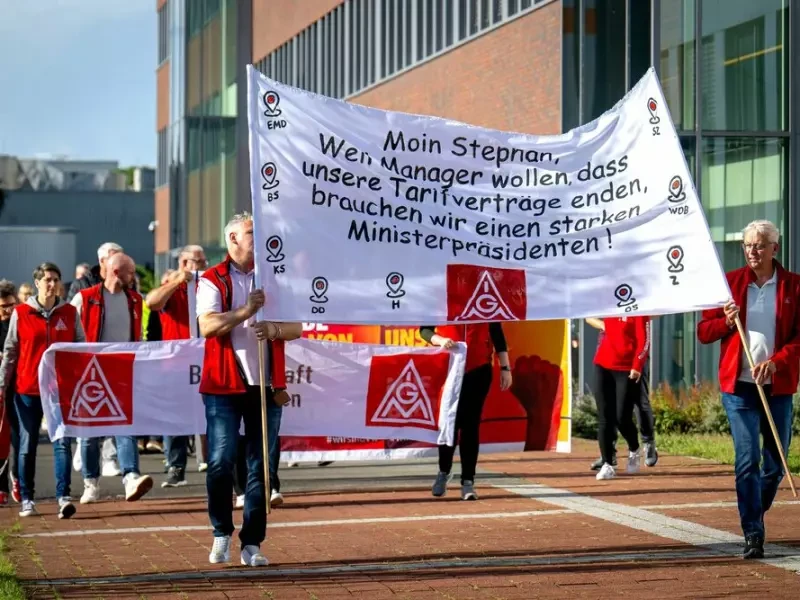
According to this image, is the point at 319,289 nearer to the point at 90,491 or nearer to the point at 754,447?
the point at 754,447

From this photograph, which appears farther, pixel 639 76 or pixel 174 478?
pixel 639 76

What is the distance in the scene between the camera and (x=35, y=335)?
39.6 ft

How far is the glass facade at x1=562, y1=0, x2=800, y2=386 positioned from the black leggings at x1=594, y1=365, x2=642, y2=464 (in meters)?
7.91

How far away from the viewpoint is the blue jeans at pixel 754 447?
877 centimetres

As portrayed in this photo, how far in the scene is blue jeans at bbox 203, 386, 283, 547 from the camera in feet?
28.5

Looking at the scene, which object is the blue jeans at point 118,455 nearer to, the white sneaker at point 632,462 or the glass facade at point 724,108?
the white sneaker at point 632,462

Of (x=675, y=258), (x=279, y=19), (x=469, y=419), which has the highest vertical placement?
(x=279, y=19)

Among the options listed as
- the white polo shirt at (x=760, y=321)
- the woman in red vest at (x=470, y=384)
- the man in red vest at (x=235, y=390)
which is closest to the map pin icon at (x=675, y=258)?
the white polo shirt at (x=760, y=321)

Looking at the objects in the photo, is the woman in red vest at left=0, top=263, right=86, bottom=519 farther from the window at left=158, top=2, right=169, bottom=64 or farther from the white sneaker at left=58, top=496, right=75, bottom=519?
the window at left=158, top=2, right=169, bottom=64

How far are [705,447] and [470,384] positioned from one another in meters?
4.84

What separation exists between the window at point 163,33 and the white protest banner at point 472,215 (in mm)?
51189

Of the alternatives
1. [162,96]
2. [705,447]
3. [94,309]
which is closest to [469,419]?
[94,309]

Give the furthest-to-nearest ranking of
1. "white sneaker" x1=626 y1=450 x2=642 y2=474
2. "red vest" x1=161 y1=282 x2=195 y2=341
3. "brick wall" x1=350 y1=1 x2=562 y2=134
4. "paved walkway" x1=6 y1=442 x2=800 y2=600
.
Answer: "brick wall" x1=350 y1=1 x2=562 y2=134
"white sneaker" x1=626 y1=450 x2=642 y2=474
"red vest" x1=161 y1=282 x2=195 y2=341
"paved walkway" x1=6 y1=442 x2=800 y2=600

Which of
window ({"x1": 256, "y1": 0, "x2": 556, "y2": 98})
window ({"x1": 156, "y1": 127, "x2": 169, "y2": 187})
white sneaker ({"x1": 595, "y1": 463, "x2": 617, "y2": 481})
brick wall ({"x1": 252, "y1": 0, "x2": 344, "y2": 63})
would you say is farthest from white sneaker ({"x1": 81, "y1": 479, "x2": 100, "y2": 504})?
window ({"x1": 156, "y1": 127, "x2": 169, "y2": 187})
